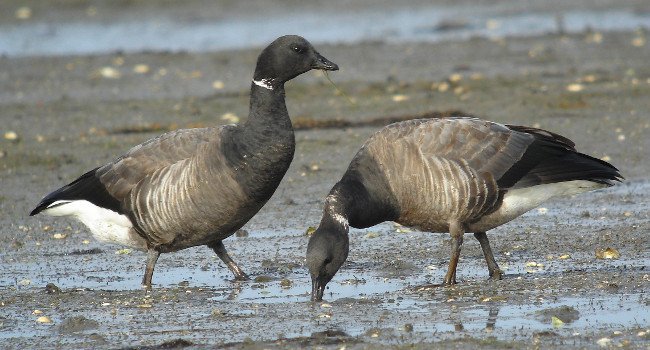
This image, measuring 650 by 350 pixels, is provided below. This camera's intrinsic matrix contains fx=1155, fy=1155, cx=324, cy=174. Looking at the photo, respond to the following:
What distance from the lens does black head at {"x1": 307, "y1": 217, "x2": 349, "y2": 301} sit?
315 inches

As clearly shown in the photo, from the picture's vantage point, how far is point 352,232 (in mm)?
10688

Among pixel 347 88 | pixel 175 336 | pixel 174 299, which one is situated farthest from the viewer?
pixel 347 88

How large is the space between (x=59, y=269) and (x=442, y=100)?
7.40 m

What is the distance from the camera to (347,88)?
16.9 m

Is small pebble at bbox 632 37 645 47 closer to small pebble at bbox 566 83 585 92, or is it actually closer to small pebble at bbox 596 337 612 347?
small pebble at bbox 566 83 585 92

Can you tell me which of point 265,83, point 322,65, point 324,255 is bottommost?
point 324,255

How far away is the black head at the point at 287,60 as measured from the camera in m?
8.75

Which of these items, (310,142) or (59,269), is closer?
(59,269)

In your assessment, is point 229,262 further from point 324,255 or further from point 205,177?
point 324,255

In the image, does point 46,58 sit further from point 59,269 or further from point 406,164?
point 406,164

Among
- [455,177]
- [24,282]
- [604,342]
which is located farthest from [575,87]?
[604,342]

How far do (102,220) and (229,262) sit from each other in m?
1.06

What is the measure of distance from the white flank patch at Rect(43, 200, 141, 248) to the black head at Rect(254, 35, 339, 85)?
1585mm

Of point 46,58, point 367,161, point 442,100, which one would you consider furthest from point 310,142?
point 46,58
